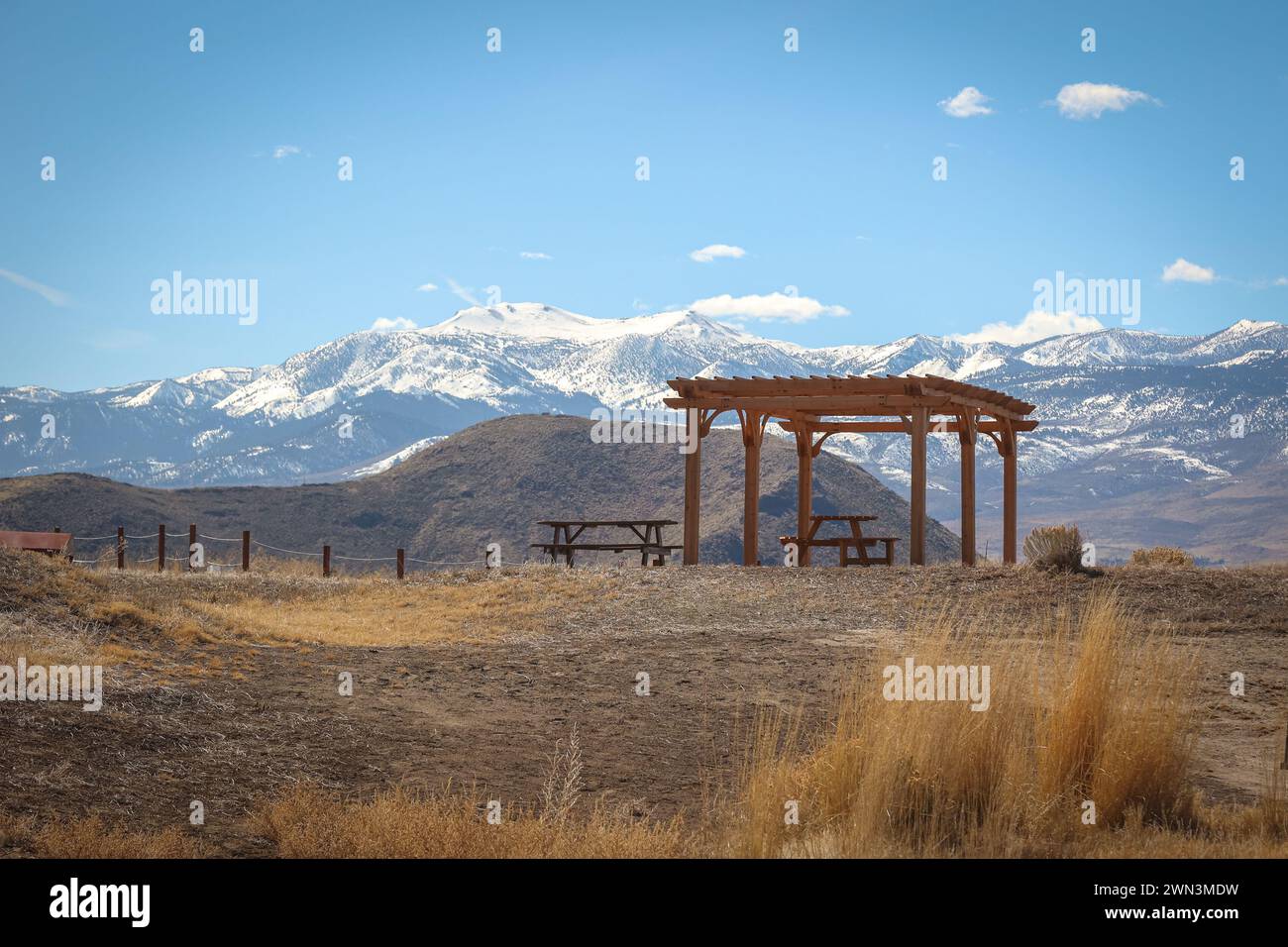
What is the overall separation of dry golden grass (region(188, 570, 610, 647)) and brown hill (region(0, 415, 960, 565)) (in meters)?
32.2

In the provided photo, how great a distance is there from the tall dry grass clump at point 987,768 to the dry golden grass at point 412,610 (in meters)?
7.22

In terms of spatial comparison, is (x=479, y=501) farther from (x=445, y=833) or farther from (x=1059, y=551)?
(x=445, y=833)

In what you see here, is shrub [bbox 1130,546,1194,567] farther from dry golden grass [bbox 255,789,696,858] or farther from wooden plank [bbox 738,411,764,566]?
dry golden grass [bbox 255,789,696,858]

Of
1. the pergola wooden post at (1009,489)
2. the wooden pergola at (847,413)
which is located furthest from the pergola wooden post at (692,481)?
the pergola wooden post at (1009,489)

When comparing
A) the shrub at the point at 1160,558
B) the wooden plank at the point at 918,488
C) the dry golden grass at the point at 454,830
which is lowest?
the dry golden grass at the point at 454,830

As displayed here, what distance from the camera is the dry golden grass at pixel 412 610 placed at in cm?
1318

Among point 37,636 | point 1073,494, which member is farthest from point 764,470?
point 1073,494

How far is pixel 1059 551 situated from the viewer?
15570 millimetres

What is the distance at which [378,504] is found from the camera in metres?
64.6

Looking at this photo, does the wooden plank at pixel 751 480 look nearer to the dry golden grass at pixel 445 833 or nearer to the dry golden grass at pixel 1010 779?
the dry golden grass at pixel 1010 779

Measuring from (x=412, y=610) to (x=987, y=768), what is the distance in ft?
38.4

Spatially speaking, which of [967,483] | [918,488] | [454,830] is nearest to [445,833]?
[454,830]
